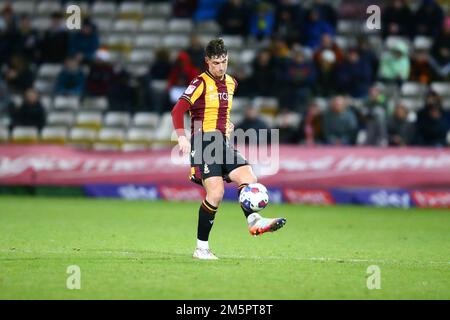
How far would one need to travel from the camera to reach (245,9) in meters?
23.6

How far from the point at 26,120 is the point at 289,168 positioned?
6.98m

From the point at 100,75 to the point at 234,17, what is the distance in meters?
3.70

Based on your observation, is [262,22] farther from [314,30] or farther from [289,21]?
[314,30]

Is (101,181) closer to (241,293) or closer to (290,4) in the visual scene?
(290,4)

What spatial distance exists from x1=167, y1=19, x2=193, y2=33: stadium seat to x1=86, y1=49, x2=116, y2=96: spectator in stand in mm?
2444

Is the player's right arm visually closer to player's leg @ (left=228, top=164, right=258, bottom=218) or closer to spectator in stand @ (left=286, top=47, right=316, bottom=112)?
player's leg @ (left=228, top=164, right=258, bottom=218)

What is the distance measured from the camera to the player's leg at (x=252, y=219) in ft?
33.0

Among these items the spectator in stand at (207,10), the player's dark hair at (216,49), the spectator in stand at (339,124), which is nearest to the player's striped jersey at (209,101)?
the player's dark hair at (216,49)

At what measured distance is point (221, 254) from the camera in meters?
11.2

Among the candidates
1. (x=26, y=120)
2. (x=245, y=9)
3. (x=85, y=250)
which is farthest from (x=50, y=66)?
(x=85, y=250)

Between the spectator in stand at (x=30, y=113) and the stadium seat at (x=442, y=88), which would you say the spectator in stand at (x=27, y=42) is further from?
the stadium seat at (x=442, y=88)

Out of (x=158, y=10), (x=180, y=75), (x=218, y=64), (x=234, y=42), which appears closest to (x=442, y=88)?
(x=234, y=42)

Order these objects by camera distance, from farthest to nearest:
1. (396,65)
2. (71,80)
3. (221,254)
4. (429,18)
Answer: (71,80)
(429,18)
(396,65)
(221,254)

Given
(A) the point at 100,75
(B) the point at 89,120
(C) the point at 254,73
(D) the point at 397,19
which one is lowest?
(B) the point at 89,120
